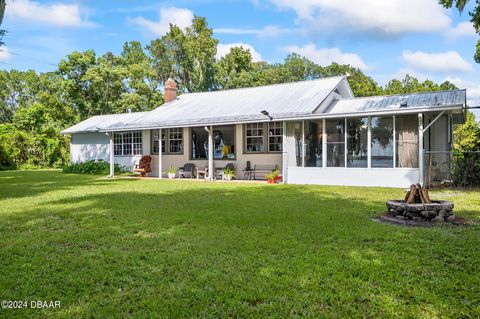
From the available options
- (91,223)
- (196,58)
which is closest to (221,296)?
(91,223)

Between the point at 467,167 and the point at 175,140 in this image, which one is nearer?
the point at 467,167

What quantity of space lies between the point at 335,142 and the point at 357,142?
85cm

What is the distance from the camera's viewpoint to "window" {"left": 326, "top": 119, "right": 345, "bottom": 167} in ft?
45.8

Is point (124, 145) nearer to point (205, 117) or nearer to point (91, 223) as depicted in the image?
point (205, 117)

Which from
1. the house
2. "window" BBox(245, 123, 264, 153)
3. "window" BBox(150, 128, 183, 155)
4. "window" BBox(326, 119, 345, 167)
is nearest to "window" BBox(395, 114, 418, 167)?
the house

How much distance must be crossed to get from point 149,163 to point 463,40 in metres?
18.6

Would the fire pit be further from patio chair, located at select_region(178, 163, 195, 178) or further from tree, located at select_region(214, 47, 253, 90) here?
tree, located at select_region(214, 47, 253, 90)

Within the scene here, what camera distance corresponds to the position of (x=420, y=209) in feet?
21.8

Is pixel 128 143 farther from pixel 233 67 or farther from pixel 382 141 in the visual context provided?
pixel 233 67

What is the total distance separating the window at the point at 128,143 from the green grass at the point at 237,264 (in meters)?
15.3

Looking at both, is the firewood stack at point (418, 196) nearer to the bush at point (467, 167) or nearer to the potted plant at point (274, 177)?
the bush at point (467, 167)

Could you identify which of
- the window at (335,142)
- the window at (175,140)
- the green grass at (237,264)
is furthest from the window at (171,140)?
the green grass at (237,264)

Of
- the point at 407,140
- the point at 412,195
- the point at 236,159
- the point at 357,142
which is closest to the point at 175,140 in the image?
the point at 236,159

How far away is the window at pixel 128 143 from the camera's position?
23.0 metres
